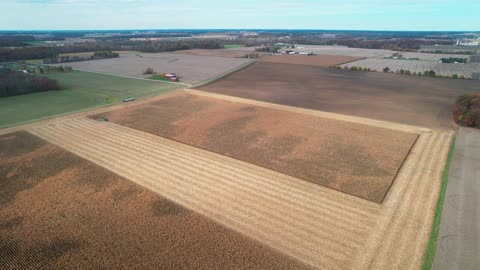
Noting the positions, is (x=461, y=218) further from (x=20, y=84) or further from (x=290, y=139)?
(x=20, y=84)

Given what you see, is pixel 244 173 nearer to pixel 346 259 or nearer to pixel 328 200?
pixel 328 200

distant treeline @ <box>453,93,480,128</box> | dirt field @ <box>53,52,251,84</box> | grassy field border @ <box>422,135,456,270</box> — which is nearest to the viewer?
grassy field border @ <box>422,135,456,270</box>

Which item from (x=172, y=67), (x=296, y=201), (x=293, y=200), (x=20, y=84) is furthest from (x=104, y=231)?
(x=172, y=67)

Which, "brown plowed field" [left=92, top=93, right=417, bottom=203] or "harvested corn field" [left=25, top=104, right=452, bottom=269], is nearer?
"harvested corn field" [left=25, top=104, right=452, bottom=269]

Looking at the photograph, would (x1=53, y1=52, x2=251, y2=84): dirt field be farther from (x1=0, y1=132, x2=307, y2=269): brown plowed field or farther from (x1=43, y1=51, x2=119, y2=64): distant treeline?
(x1=0, y1=132, x2=307, y2=269): brown plowed field

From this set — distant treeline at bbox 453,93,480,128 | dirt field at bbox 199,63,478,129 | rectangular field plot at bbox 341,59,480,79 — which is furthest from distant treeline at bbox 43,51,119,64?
distant treeline at bbox 453,93,480,128

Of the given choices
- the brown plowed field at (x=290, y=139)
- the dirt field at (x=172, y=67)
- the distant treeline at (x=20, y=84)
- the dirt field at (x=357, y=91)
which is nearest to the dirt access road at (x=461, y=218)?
the brown plowed field at (x=290, y=139)

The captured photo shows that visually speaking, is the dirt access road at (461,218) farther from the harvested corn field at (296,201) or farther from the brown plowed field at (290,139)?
the brown plowed field at (290,139)
